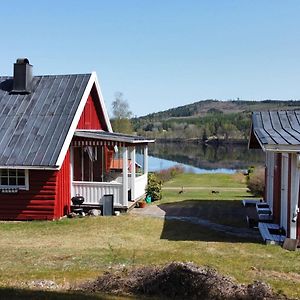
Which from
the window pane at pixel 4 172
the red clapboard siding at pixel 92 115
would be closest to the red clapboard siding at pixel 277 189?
the red clapboard siding at pixel 92 115

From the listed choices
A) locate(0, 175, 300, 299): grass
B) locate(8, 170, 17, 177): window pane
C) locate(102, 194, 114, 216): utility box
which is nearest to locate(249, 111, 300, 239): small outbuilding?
locate(0, 175, 300, 299): grass

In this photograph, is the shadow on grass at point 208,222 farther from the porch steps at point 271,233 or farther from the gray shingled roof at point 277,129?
the gray shingled roof at point 277,129

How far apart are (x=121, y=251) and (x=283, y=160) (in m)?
5.81

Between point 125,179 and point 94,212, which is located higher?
point 125,179

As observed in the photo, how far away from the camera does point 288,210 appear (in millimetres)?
12703

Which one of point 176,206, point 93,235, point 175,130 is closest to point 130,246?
point 93,235

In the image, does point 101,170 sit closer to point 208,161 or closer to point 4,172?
point 4,172

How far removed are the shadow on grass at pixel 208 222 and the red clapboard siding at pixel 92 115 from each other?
4.78 m

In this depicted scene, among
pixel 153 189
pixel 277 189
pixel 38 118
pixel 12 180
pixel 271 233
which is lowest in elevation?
pixel 271 233

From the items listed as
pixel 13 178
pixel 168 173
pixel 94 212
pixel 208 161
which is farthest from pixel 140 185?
pixel 208 161

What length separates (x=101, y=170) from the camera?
72.3ft

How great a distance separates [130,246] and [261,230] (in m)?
4.17

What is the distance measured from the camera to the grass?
909cm

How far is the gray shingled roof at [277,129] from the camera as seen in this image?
1198 cm
